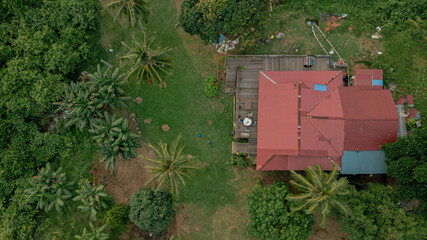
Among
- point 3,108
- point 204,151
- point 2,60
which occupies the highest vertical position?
point 2,60

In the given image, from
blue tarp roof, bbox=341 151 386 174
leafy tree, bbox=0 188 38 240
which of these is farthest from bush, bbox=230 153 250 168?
leafy tree, bbox=0 188 38 240

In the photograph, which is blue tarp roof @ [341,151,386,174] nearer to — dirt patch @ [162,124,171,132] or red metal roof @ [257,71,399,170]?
red metal roof @ [257,71,399,170]

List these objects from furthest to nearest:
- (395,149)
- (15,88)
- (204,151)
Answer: (204,151)
(15,88)
(395,149)

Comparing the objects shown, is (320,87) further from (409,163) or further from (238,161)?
(238,161)

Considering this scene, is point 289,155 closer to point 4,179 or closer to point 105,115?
point 105,115

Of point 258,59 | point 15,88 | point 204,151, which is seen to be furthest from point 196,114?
point 15,88

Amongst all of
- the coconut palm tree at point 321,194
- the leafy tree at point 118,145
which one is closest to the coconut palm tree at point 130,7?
the leafy tree at point 118,145

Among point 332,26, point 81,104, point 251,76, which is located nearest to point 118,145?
point 81,104
